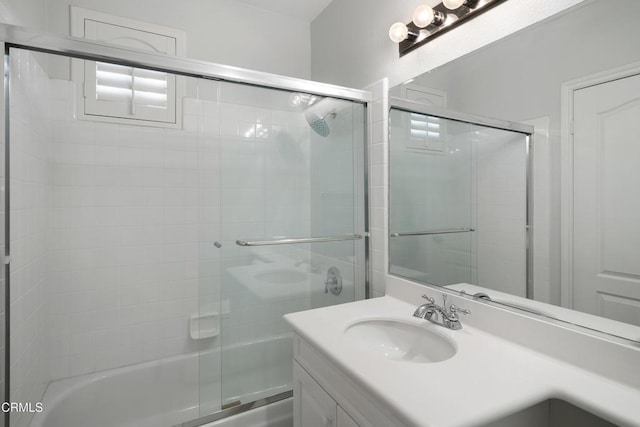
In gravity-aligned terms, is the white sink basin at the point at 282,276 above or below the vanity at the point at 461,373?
above

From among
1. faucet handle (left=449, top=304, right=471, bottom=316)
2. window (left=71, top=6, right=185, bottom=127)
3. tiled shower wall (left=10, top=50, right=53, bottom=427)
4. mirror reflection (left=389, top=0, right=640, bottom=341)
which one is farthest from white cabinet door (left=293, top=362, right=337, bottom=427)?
window (left=71, top=6, right=185, bottom=127)

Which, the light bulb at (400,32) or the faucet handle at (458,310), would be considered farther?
the light bulb at (400,32)

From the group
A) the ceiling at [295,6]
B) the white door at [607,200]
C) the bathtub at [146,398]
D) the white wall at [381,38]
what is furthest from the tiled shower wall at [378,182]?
the ceiling at [295,6]

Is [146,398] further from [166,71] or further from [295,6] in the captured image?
[295,6]

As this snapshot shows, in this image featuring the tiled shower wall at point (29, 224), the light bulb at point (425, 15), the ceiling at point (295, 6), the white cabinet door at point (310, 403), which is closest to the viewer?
the white cabinet door at point (310, 403)

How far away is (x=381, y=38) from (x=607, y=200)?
1.41 metres

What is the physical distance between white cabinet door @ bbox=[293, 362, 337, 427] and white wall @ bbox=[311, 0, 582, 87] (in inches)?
55.5

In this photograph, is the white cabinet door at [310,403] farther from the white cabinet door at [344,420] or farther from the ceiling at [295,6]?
the ceiling at [295,6]

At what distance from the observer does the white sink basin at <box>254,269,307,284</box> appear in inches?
59.3

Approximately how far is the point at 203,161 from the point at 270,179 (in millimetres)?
→ 661

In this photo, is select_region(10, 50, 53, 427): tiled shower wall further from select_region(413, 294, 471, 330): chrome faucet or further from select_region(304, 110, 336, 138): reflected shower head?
select_region(413, 294, 471, 330): chrome faucet

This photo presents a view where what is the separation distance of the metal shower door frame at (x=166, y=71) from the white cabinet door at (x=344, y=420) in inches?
27.5

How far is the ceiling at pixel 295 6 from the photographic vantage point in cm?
226

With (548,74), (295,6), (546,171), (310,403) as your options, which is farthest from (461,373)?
(295,6)
